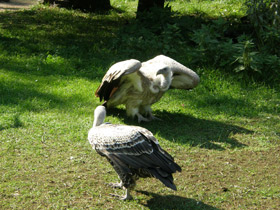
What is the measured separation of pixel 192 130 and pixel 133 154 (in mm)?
2272

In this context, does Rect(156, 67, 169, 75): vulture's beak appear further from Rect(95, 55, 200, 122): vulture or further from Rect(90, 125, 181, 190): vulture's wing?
Rect(90, 125, 181, 190): vulture's wing

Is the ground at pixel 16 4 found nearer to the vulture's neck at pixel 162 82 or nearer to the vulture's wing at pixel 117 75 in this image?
the vulture's wing at pixel 117 75

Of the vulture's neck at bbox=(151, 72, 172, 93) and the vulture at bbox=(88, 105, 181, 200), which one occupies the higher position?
the vulture's neck at bbox=(151, 72, 172, 93)

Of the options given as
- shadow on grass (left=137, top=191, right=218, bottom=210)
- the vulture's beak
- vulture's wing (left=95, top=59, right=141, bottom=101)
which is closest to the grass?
shadow on grass (left=137, top=191, right=218, bottom=210)

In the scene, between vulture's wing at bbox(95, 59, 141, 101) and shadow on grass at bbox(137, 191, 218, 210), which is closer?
shadow on grass at bbox(137, 191, 218, 210)

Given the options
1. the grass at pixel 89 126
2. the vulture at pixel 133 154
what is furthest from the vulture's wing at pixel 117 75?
the vulture at pixel 133 154

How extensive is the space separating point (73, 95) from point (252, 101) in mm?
3063

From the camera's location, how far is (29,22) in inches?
426

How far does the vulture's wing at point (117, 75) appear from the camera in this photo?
18.3 ft

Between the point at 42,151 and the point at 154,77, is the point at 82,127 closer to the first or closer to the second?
the point at 42,151

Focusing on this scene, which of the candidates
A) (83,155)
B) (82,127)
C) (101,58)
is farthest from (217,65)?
(83,155)

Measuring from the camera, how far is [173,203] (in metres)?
4.21

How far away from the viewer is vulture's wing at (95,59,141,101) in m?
5.58

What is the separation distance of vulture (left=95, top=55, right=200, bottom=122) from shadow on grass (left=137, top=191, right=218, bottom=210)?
191cm
